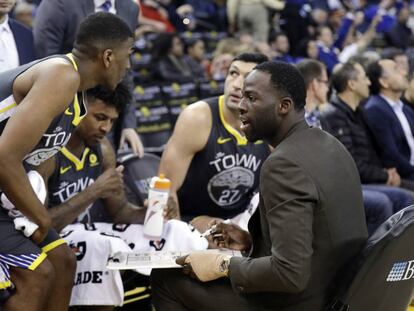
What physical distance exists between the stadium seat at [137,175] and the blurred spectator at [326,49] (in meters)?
6.15

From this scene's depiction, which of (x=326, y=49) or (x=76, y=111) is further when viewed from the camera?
(x=326, y=49)

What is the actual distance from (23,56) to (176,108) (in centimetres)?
318

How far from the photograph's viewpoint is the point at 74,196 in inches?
145

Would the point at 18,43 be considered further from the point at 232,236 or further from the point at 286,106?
→ the point at 286,106

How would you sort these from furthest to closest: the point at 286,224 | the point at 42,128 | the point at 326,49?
the point at 326,49 < the point at 42,128 < the point at 286,224

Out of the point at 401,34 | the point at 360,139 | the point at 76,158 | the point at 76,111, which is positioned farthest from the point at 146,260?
the point at 401,34

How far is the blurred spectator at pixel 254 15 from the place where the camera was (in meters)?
11.8

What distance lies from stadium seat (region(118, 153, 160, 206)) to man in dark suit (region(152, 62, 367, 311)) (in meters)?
1.55

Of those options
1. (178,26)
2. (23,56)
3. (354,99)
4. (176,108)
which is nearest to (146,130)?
(176,108)

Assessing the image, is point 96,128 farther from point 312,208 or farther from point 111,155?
point 312,208

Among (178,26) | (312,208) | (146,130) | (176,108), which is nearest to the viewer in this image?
(312,208)

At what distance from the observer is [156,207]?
12.4 ft

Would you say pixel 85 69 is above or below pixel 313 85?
above

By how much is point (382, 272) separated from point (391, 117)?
3528mm
